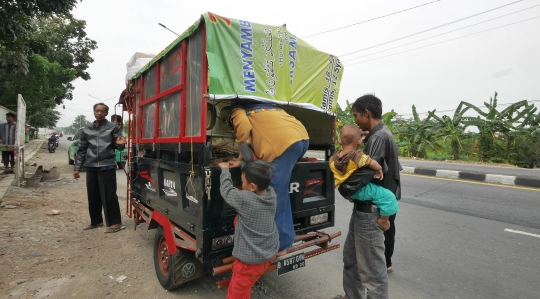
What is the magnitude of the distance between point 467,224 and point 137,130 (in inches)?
210

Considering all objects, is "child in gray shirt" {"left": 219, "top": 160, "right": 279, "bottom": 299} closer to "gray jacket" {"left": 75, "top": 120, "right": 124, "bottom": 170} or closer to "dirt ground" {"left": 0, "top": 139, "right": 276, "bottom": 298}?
"dirt ground" {"left": 0, "top": 139, "right": 276, "bottom": 298}

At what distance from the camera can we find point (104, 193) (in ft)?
14.6

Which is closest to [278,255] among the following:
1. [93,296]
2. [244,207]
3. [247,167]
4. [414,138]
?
[244,207]

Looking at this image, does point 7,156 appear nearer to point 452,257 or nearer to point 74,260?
point 74,260

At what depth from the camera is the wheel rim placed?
2.87 m

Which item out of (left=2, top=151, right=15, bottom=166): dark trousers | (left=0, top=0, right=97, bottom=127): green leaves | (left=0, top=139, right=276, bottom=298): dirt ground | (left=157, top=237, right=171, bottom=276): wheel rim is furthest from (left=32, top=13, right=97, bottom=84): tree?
(left=157, top=237, right=171, bottom=276): wheel rim

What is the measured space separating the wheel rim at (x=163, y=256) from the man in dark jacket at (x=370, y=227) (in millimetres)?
1674

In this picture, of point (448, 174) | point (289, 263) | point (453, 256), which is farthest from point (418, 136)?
point (289, 263)

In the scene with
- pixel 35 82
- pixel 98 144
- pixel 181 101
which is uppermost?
pixel 35 82

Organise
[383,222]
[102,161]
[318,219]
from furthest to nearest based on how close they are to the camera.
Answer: [102,161], [318,219], [383,222]

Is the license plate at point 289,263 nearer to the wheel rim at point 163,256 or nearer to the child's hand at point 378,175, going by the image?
the child's hand at point 378,175

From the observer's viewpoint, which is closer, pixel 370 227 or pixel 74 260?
pixel 370 227

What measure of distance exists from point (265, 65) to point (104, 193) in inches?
131

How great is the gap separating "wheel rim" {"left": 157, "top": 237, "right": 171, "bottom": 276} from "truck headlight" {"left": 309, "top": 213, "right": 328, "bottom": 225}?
4.76 feet
